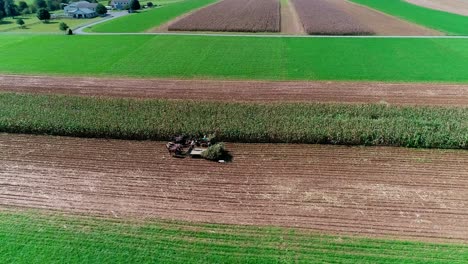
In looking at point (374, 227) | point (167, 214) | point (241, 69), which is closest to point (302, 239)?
point (374, 227)

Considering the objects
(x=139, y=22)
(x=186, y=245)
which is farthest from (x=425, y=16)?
(x=186, y=245)

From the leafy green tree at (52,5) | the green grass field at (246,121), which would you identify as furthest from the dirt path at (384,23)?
the leafy green tree at (52,5)

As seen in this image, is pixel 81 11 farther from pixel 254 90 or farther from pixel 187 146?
pixel 187 146

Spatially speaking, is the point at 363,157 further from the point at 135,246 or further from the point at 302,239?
the point at 135,246

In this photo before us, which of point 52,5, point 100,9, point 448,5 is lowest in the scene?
point 448,5

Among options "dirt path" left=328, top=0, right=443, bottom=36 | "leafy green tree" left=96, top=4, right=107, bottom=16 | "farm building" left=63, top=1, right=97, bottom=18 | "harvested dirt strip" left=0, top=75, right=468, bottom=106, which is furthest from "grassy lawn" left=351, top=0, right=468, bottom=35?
"farm building" left=63, top=1, right=97, bottom=18

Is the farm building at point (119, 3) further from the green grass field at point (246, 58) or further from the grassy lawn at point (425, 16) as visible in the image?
the grassy lawn at point (425, 16)

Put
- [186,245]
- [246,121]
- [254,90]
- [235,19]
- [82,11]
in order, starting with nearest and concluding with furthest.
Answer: [186,245] < [246,121] < [254,90] < [235,19] < [82,11]
